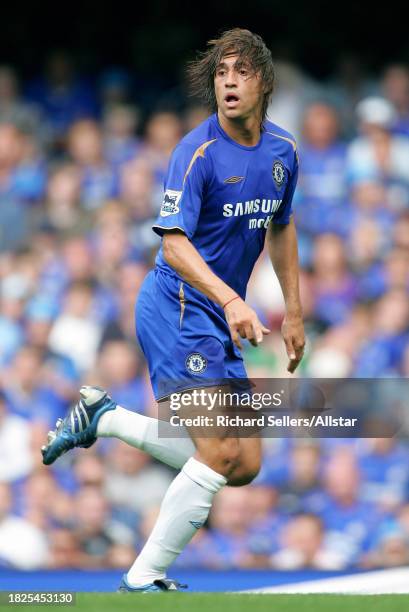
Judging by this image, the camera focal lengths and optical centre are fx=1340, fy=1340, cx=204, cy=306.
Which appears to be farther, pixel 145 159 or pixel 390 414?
pixel 145 159

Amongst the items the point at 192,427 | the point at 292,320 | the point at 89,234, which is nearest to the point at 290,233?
the point at 292,320

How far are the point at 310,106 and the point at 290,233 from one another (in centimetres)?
445

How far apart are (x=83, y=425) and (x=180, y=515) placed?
0.61 metres

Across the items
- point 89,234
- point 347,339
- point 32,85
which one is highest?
point 32,85

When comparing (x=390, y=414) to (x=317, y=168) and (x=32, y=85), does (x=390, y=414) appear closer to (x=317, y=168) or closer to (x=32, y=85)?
(x=317, y=168)

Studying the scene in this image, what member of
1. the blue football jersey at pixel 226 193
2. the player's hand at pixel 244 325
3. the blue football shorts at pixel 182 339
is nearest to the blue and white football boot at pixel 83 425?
the blue football shorts at pixel 182 339

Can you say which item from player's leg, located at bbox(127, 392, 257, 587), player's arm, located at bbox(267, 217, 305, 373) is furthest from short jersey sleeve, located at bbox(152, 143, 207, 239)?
player's leg, located at bbox(127, 392, 257, 587)

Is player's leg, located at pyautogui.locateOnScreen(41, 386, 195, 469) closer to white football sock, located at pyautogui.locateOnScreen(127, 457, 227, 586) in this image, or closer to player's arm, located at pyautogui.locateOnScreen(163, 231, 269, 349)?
white football sock, located at pyautogui.locateOnScreen(127, 457, 227, 586)

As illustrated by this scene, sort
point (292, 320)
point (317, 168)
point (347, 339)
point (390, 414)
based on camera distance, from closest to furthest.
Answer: point (292, 320), point (390, 414), point (347, 339), point (317, 168)

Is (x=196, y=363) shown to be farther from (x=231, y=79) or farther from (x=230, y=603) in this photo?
(x=231, y=79)

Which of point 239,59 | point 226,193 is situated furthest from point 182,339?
point 239,59

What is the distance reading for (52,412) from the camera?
885cm

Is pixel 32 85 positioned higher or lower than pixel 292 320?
higher

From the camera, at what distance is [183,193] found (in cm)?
492
